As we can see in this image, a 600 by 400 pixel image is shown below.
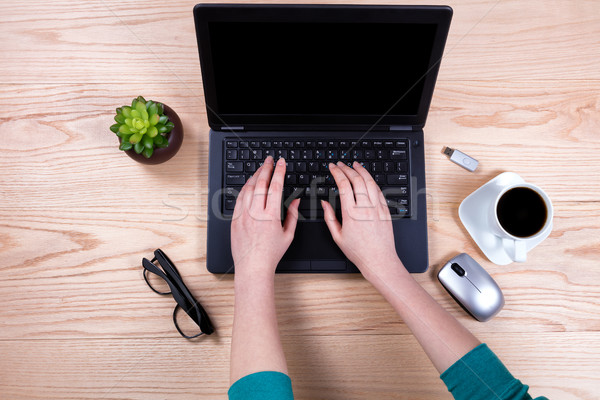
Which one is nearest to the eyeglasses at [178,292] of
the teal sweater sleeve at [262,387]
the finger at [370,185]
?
the teal sweater sleeve at [262,387]

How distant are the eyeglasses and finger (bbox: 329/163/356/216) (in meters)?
0.31

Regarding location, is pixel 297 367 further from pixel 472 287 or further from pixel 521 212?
pixel 521 212

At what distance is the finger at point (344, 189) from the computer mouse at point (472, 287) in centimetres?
20

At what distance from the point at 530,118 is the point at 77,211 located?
874 mm

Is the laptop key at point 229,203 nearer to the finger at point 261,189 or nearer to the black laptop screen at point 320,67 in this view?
the finger at point 261,189

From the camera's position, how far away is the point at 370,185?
0.69 m

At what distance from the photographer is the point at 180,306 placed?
685 mm

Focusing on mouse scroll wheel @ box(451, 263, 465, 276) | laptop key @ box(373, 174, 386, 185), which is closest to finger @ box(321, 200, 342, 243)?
laptop key @ box(373, 174, 386, 185)

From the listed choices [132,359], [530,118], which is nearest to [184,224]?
[132,359]

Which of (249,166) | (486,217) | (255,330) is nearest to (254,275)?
(255,330)

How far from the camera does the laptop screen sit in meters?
0.60

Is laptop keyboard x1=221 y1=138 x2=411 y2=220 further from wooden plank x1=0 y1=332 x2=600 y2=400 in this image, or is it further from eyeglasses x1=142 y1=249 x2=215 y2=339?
wooden plank x1=0 y1=332 x2=600 y2=400

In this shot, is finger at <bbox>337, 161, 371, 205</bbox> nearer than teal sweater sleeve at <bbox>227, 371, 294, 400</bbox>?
No

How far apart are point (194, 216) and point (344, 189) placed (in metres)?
0.28
